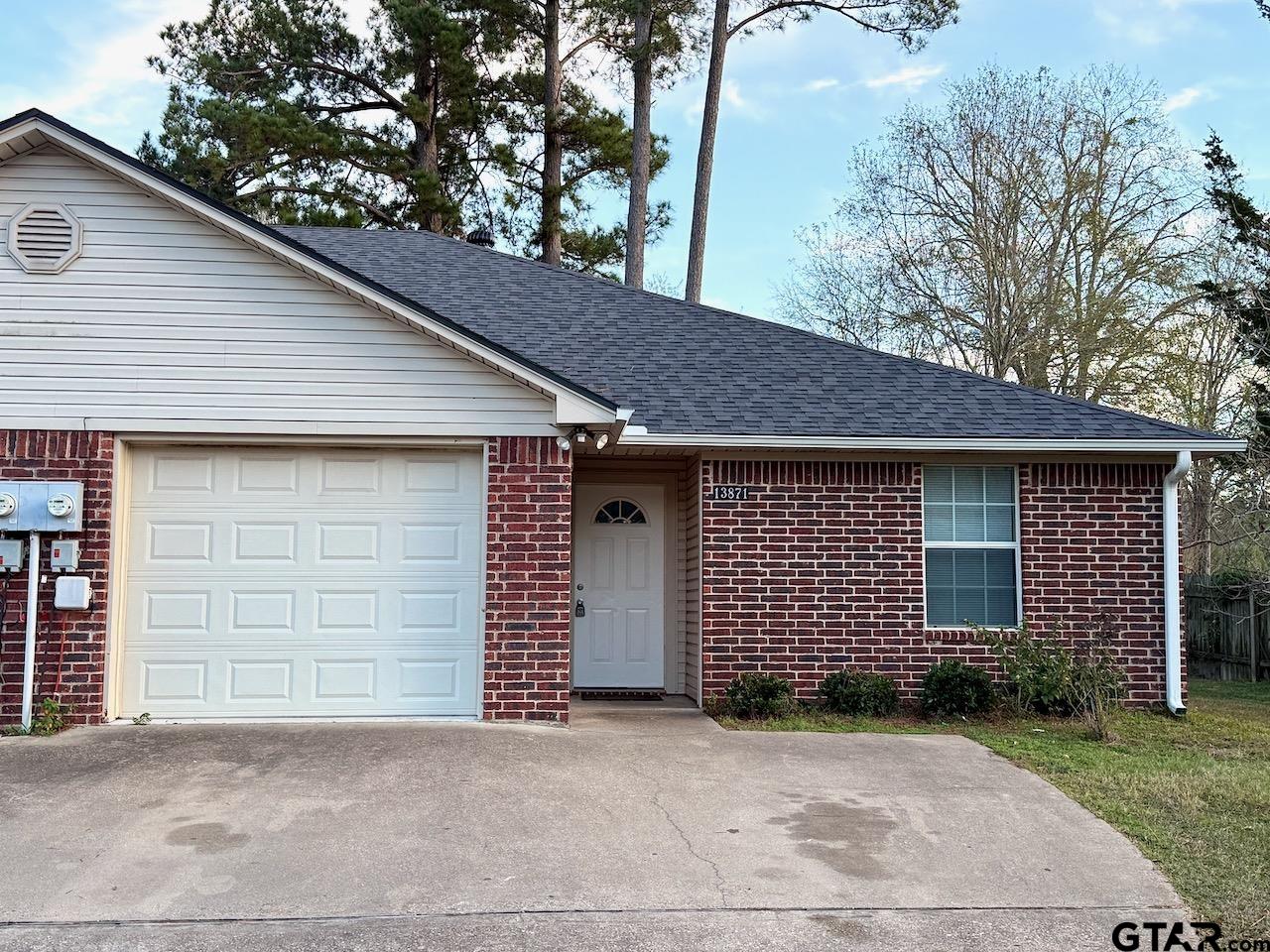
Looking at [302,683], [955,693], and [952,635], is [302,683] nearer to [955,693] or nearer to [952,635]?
[955,693]

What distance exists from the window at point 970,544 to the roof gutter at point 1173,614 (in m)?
1.39

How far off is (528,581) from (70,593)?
11.1 feet

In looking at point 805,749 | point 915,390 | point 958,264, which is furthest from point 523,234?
point 805,749

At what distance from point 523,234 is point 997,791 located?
18.6 m

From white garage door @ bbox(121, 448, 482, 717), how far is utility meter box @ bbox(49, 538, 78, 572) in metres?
0.43

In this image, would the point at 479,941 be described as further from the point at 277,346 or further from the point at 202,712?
the point at 277,346

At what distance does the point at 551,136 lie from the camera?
23.3 m

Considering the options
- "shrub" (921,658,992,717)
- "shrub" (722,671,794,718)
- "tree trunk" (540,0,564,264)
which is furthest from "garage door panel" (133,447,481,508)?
"tree trunk" (540,0,564,264)

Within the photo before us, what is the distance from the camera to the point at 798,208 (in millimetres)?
25359

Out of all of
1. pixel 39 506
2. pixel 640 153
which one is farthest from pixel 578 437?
pixel 640 153

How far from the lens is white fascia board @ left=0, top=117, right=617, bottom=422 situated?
8484mm

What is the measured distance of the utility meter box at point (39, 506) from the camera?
8.30 metres

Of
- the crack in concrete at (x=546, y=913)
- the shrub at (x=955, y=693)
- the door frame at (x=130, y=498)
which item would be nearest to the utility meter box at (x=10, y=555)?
the door frame at (x=130, y=498)

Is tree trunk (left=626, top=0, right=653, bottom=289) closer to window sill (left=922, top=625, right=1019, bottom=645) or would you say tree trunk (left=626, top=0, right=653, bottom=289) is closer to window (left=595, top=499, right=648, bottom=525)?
window (left=595, top=499, right=648, bottom=525)
